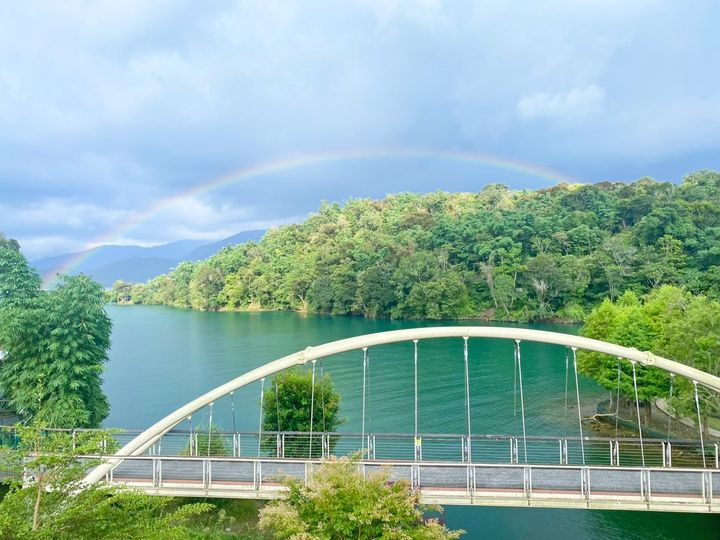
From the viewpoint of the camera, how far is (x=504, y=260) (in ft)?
195

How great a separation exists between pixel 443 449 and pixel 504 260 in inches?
1691

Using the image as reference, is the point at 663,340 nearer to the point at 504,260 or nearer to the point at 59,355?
the point at 59,355

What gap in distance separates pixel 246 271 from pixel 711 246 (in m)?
58.8

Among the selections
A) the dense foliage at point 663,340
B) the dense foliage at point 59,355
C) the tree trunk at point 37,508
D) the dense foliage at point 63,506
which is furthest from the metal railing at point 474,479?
the dense foliage at point 663,340

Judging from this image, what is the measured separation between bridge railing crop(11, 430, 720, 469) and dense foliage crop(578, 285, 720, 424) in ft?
5.67

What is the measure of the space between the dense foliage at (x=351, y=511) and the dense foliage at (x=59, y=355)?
10.5 meters

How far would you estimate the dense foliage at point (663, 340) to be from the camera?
638 inches

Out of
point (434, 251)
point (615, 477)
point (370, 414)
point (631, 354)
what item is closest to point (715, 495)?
point (615, 477)

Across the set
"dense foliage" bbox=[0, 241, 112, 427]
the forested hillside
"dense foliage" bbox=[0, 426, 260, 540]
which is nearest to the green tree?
"dense foliage" bbox=[0, 426, 260, 540]

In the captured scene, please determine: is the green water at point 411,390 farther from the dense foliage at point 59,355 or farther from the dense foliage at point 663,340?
the dense foliage at point 59,355

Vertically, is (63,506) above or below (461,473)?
above

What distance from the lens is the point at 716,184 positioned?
6638cm

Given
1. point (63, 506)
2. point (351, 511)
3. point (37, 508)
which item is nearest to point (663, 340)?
point (351, 511)

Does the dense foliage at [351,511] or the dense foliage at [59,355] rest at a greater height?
the dense foliage at [59,355]
